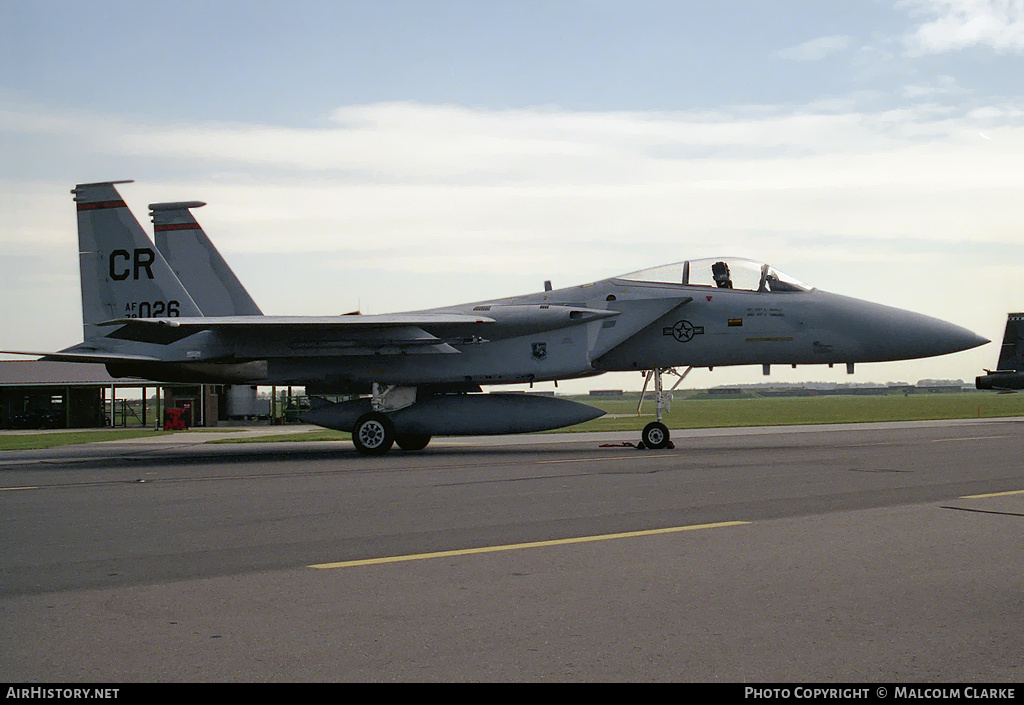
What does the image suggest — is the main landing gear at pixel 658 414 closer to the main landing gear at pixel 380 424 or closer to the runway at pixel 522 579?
the main landing gear at pixel 380 424

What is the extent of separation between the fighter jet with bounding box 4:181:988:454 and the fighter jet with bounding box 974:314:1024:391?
24920mm

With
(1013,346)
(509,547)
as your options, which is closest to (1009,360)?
(1013,346)

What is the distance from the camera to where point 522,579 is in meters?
5.84

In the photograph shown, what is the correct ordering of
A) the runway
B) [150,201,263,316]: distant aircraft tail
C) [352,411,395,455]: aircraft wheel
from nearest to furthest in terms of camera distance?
the runway → [352,411,395,455]: aircraft wheel → [150,201,263,316]: distant aircraft tail

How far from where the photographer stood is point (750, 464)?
1426 cm

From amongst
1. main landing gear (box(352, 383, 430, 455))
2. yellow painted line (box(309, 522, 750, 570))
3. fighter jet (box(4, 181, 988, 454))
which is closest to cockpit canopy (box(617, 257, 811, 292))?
fighter jet (box(4, 181, 988, 454))

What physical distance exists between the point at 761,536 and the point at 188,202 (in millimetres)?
17719

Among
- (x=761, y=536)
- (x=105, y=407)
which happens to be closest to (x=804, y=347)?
(x=761, y=536)

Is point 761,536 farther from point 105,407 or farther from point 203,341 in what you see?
point 105,407

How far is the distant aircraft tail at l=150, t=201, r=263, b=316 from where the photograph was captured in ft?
71.4

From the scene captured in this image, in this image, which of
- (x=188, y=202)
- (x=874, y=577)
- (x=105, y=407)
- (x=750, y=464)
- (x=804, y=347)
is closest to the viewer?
(x=874, y=577)

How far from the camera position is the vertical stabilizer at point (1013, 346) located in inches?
1608

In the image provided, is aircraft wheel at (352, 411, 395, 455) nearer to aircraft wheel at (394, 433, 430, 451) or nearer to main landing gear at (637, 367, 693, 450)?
aircraft wheel at (394, 433, 430, 451)

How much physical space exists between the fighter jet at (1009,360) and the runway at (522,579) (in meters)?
31.9
